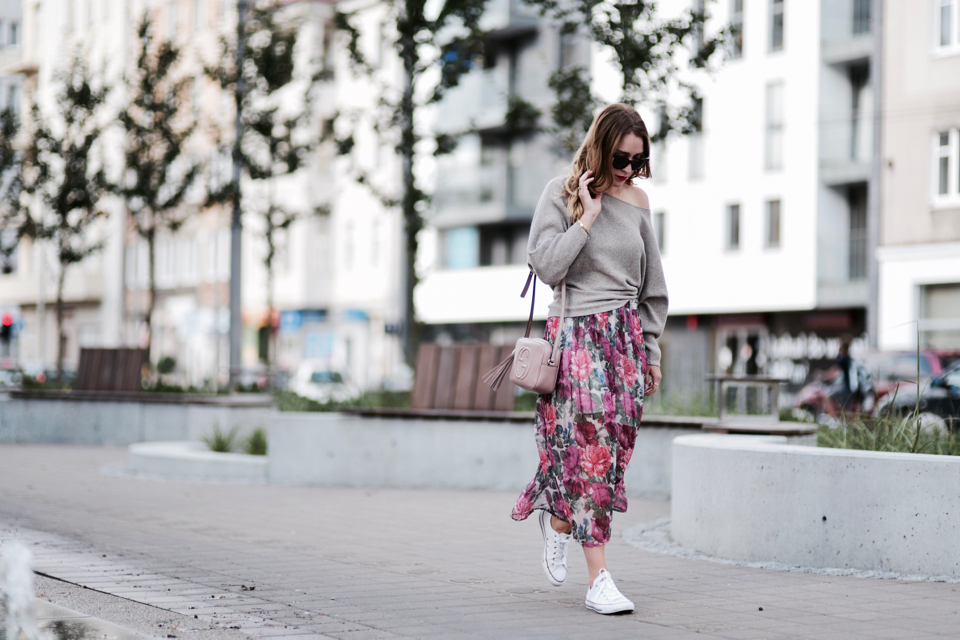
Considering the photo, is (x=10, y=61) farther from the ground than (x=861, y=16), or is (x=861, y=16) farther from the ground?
(x=10, y=61)

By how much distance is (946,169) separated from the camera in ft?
106

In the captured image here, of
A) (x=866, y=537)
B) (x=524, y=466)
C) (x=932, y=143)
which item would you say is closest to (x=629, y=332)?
(x=866, y=537)

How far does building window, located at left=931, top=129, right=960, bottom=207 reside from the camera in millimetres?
31891

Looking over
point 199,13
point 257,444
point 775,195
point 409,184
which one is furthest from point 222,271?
point 257,444

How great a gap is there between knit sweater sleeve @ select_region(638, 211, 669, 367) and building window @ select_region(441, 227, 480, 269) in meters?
41.9

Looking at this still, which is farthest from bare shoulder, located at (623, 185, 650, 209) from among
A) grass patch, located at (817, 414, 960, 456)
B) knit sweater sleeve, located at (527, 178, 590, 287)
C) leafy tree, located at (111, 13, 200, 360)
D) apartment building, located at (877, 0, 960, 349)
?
Answer: apartment building, located at (877, 0, 960, 349)

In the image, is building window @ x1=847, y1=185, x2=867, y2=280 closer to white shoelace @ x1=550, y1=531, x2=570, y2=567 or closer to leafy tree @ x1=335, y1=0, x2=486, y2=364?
leafy tree @ x1=335, y1=0, x2=486, y2=364

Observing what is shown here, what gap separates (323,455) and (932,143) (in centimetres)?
2350

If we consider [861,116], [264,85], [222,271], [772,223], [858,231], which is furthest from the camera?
[222,271]

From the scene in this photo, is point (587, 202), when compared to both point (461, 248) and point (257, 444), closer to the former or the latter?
point (257, 444)

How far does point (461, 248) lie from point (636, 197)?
1678 inches

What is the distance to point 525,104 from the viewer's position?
52.4ft

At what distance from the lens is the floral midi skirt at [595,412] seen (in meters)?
5.74

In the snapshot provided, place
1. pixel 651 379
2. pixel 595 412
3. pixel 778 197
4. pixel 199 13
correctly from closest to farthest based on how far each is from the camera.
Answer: pixel 595 412 < pixel 651 379 < pixel 778 197 < pixel 199 13
